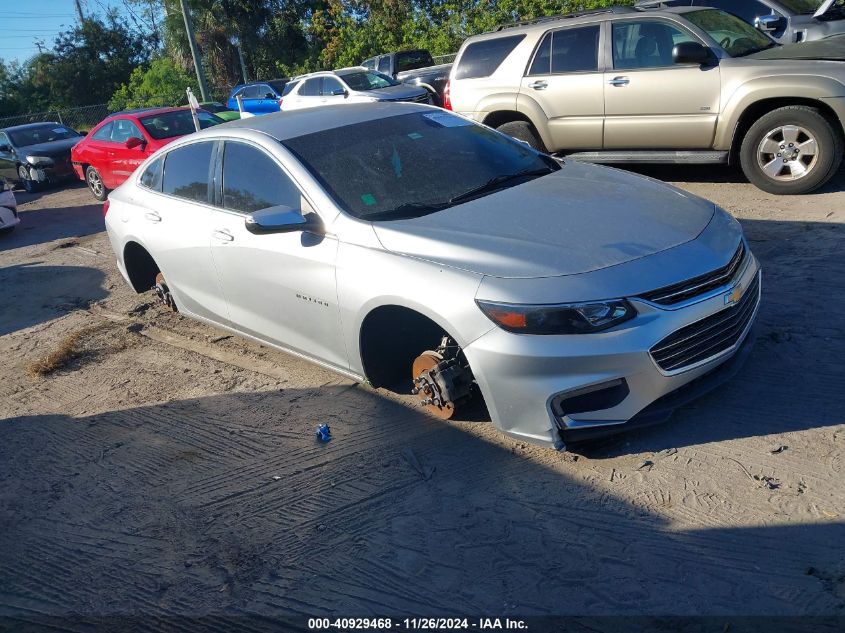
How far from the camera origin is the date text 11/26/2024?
8.98ft

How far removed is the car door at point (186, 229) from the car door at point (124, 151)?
7.02 metres

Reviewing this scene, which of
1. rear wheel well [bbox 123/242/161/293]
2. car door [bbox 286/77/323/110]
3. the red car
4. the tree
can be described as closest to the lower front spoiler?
rear wheel well [bbox 123/242/161/293]

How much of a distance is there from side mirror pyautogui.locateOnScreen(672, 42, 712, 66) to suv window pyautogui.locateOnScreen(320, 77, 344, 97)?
10544mm

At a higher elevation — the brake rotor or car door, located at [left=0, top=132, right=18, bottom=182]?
the brake rotor

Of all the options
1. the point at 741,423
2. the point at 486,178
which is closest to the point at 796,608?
the point at 741,423

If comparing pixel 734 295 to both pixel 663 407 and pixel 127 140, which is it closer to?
pixel 663 407

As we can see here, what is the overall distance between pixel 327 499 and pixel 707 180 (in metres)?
6.67

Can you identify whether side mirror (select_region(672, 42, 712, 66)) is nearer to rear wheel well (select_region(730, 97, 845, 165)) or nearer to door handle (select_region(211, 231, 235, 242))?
rear wheel well (select_region(730, 97, 845, 165))

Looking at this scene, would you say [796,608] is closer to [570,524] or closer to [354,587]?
[570,524]

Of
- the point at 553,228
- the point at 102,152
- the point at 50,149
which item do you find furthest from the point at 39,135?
the point at 553,228

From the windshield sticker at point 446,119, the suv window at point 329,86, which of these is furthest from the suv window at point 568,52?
the suv window at point 329,86

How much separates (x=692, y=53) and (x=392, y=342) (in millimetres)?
5093

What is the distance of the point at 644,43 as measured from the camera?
8078 millimetres

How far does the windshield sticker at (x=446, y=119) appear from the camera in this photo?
5.14 m
